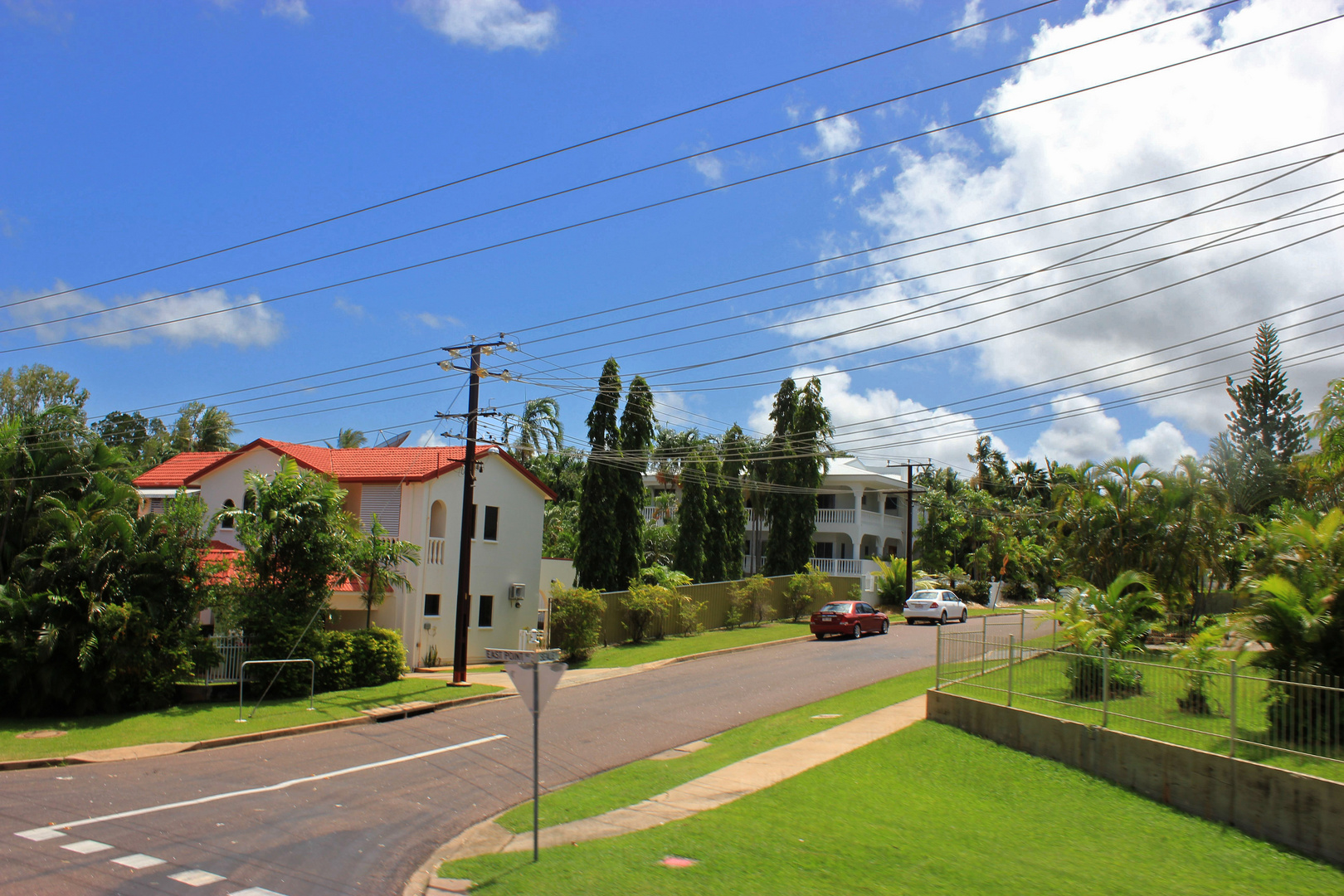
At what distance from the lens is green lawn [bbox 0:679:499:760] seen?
15312 millimetres

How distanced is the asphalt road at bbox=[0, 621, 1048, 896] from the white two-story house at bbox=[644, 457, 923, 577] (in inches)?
1117

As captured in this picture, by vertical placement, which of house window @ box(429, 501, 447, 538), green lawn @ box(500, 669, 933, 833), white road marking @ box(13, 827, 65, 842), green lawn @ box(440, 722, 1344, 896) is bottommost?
green lawn @ box(500, 669, 933, 833)

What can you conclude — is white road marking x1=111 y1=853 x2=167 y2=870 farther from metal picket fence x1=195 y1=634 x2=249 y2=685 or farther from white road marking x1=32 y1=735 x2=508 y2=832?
metal picket fence x1=195 y1=634 x2=249 y2=685

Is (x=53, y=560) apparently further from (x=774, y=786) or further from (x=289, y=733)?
(x=774, y=786)

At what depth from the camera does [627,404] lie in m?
34.3

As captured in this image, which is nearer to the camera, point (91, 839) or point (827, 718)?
point (91, 839)

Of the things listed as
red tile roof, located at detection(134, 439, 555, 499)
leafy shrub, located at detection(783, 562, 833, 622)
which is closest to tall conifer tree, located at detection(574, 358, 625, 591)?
red tile roof, located at detection(134, 439, 555, 499)

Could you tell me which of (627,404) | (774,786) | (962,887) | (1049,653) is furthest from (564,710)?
(627,404)

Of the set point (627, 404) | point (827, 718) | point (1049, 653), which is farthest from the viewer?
point (627, 404)

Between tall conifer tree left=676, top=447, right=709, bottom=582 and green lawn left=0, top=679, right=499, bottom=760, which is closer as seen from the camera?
green lawn left=0, top=679, right=499, bottom=760

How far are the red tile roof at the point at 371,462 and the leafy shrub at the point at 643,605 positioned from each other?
451cm

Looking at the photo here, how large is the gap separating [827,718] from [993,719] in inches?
145

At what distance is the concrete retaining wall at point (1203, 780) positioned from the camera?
8750 millimetres

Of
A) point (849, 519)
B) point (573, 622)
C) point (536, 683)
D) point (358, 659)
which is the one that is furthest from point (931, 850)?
point (849, 519)
